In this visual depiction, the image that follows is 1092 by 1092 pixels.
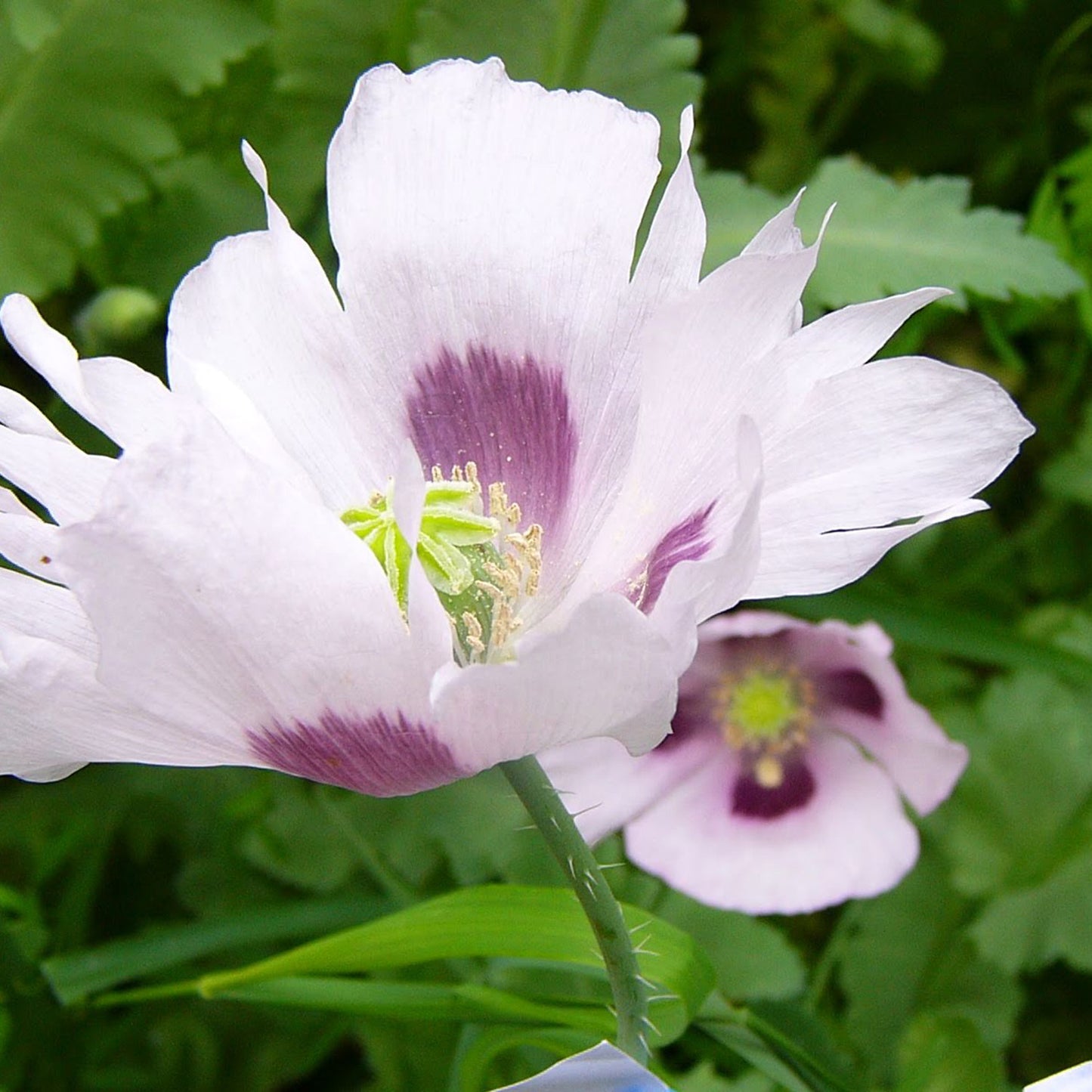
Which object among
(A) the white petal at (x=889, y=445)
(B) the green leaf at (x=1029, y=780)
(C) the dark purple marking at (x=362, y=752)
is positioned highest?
(A) the white petal at (x=889, y=445)

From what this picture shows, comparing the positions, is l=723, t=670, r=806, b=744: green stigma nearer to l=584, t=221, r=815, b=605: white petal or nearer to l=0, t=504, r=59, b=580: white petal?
l=584, t=221, r=815, b=605: white petal

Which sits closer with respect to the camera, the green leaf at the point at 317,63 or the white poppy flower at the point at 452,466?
the white poppy flower at the point at 452,466

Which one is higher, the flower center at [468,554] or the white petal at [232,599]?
the white petal at [232,599]

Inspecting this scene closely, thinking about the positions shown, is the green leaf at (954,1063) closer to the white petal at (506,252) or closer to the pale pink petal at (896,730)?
the pale pink petal at (896,730)

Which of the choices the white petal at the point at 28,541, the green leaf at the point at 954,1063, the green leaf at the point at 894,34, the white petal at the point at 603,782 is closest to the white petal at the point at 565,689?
the white petal at the point at 28,541

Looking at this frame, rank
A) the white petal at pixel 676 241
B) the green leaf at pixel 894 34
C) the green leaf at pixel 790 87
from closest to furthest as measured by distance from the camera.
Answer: the white petal at pixel 676 241 → the green leaf at pixel 894 34 → the green leaf at pixel 790 87

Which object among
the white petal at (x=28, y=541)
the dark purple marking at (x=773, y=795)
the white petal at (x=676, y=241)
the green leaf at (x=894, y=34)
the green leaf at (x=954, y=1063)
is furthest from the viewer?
the green leaf at (x=894, y=34)

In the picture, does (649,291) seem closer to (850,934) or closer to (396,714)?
(396,714)

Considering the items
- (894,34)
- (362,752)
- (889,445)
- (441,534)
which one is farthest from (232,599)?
(894,34)
